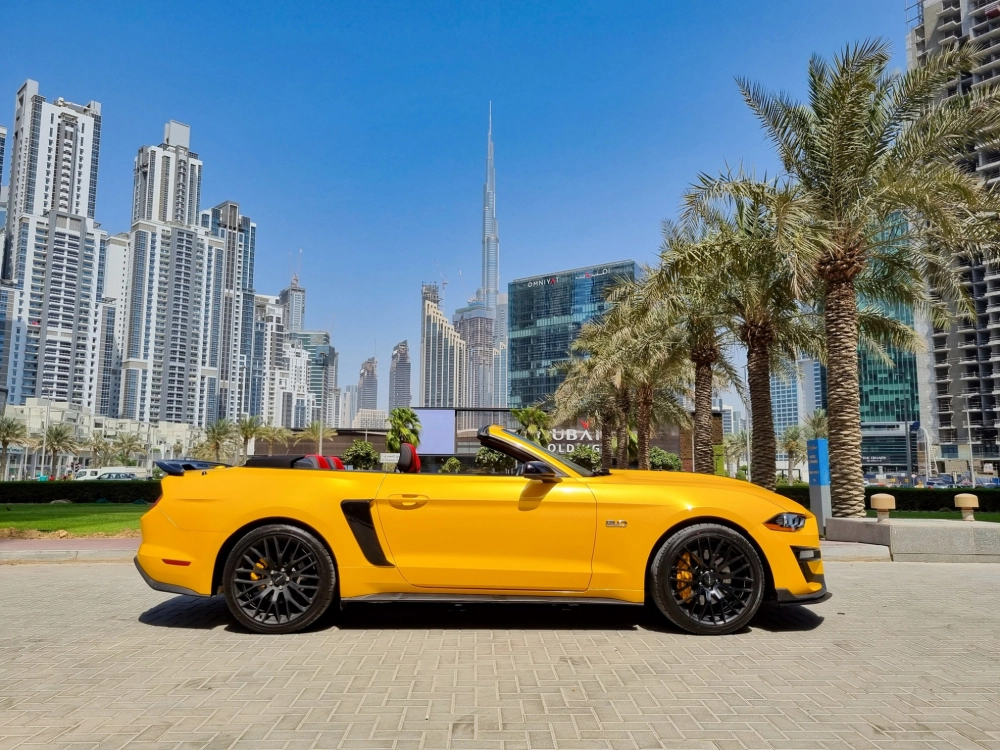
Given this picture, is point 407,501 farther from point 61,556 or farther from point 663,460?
point 663,460

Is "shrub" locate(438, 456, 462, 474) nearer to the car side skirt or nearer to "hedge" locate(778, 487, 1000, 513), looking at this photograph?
the car side skirt

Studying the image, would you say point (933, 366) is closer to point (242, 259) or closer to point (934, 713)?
point (934, 713)

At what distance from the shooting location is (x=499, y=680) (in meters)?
3.76

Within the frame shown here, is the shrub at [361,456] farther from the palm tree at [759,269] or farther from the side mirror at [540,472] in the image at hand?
the side mirror at [540,472]

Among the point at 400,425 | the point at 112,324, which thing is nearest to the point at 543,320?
the point at 112,324

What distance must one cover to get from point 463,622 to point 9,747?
307cm

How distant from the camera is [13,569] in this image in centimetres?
866

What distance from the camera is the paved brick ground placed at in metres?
2.98

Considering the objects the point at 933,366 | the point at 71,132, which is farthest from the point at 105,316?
A: the point at 933,366

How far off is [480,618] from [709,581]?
6.08 feet

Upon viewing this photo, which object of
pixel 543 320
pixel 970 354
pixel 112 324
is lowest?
pixel 970 354

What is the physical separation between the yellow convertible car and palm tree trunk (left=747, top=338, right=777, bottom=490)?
13.2m

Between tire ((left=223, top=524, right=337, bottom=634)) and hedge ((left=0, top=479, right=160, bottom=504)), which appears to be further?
hedge ((left=0, top=479, right=160, bottom=504))

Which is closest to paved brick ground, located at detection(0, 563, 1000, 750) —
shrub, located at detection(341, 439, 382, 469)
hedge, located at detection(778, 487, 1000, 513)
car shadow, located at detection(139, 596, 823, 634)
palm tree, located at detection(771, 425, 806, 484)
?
car shadow, located at detection(139, 596, 823, 634)
